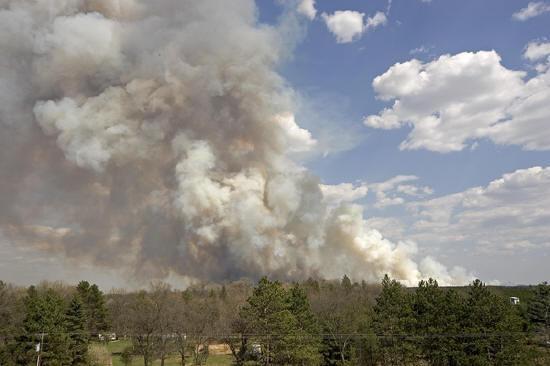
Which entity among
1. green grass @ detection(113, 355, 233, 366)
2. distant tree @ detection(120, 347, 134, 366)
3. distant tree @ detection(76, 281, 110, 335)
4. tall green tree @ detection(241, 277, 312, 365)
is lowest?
green grass @ detection(113, 355, 233, 366)

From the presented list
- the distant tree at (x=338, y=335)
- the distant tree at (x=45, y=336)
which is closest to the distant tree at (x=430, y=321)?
the distant tree at (x=338, y=335)

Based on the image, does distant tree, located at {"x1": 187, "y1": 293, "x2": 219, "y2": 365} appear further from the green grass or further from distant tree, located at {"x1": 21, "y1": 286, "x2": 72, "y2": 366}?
distant tree, located at {"x1": 21, "y1": 286, "x2": 72, "y2": 366}

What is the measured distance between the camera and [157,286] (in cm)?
9088

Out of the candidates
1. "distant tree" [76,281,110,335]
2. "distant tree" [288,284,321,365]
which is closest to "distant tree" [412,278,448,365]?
"distant tree" [288,284,321,365]

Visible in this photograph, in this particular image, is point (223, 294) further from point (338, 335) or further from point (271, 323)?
point (271, 323)

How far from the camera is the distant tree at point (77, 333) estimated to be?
64.5 metres

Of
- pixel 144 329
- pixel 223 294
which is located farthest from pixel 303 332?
pixel 223 294

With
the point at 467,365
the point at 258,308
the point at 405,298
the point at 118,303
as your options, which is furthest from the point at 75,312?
the point at 467,365

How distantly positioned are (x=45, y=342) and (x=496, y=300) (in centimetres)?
5364

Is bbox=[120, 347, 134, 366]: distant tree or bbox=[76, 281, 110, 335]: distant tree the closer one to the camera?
bbox=[120, 347, 134, 366]: distant tree

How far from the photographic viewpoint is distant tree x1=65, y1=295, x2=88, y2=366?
6450 centimetres

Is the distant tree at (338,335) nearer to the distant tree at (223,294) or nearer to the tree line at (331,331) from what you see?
the tree line at (331,331)

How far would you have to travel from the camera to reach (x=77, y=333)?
6384 cm

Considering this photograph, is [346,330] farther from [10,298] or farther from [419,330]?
[10,298]
